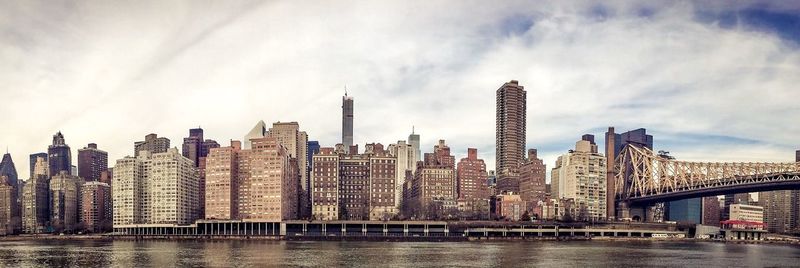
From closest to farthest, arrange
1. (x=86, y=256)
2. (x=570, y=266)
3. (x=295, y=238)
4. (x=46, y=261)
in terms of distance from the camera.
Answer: (x=570, y=266) → (x=46, y=261) → (x=86, y=256) → (x=295, y=238)

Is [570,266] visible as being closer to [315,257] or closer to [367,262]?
[367,262]

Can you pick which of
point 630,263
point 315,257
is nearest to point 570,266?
point 630,263

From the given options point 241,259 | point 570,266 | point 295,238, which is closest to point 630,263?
point 570,266

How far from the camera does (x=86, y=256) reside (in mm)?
112000

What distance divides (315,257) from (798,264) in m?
65.5

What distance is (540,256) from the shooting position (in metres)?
113

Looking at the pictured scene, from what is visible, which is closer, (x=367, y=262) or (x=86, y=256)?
(x=367, y=262)

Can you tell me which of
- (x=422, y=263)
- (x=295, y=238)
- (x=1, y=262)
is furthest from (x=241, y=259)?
(x=295, y=238)

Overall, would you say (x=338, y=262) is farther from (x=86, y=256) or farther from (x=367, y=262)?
(x=86, y=256)

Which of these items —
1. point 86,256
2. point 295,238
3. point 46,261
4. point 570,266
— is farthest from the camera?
point 295,238

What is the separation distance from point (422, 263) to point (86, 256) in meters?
51.3

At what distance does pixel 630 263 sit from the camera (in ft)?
332

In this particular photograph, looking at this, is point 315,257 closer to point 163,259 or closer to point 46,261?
point 163,259

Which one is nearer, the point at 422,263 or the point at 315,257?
the point at 422,263
